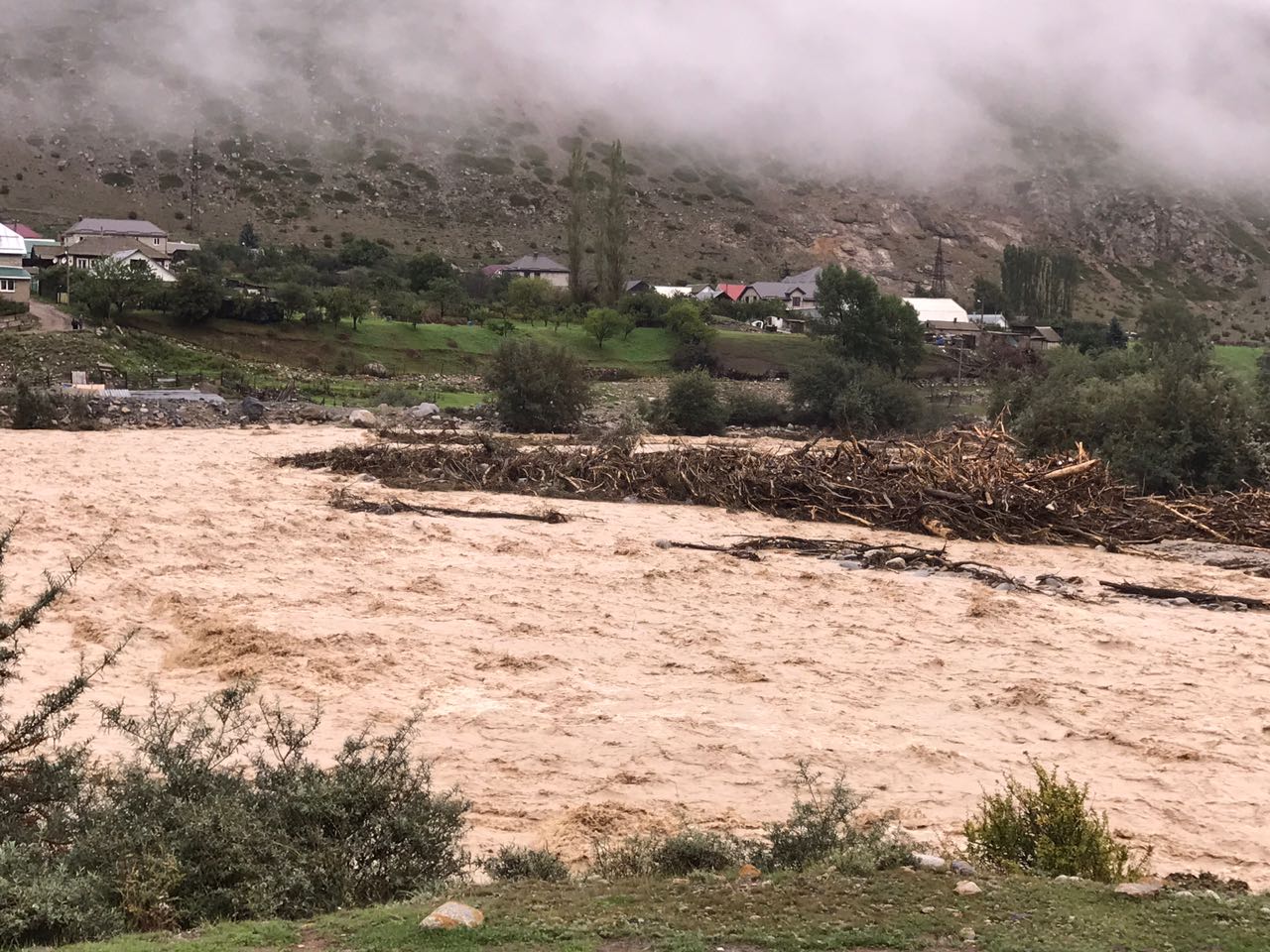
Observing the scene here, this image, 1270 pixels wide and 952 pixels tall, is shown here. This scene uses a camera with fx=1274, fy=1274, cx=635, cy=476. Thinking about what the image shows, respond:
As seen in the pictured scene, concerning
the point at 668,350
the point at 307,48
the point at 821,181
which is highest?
the point at 307,48

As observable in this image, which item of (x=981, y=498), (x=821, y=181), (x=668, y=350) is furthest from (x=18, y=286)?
(x=821, y=181)

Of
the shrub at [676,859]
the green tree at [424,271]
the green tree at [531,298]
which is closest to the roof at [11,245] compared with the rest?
the green tree at [424,271]

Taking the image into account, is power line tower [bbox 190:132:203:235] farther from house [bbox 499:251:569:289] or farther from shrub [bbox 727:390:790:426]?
shrub [bbox 727:390:790:426]

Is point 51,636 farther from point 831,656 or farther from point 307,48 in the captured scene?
point 307,48

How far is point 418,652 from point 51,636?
3544 millimetres

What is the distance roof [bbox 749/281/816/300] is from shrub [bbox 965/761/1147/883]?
88325 millimetres

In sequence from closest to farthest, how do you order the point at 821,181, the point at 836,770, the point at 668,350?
the point at 836,770 → the point at 668,350 → the point at 821,181

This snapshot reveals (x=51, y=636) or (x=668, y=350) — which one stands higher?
(x=668, y=350)

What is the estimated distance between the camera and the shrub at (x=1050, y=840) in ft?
21.5

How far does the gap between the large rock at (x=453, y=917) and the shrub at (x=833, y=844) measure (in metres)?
1.86

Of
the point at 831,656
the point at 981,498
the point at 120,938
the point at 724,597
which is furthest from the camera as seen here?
the point at 981,498

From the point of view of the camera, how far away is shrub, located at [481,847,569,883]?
646 cm

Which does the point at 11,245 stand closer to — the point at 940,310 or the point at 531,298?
the point at 531,298

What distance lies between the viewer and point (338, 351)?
5491 cm
